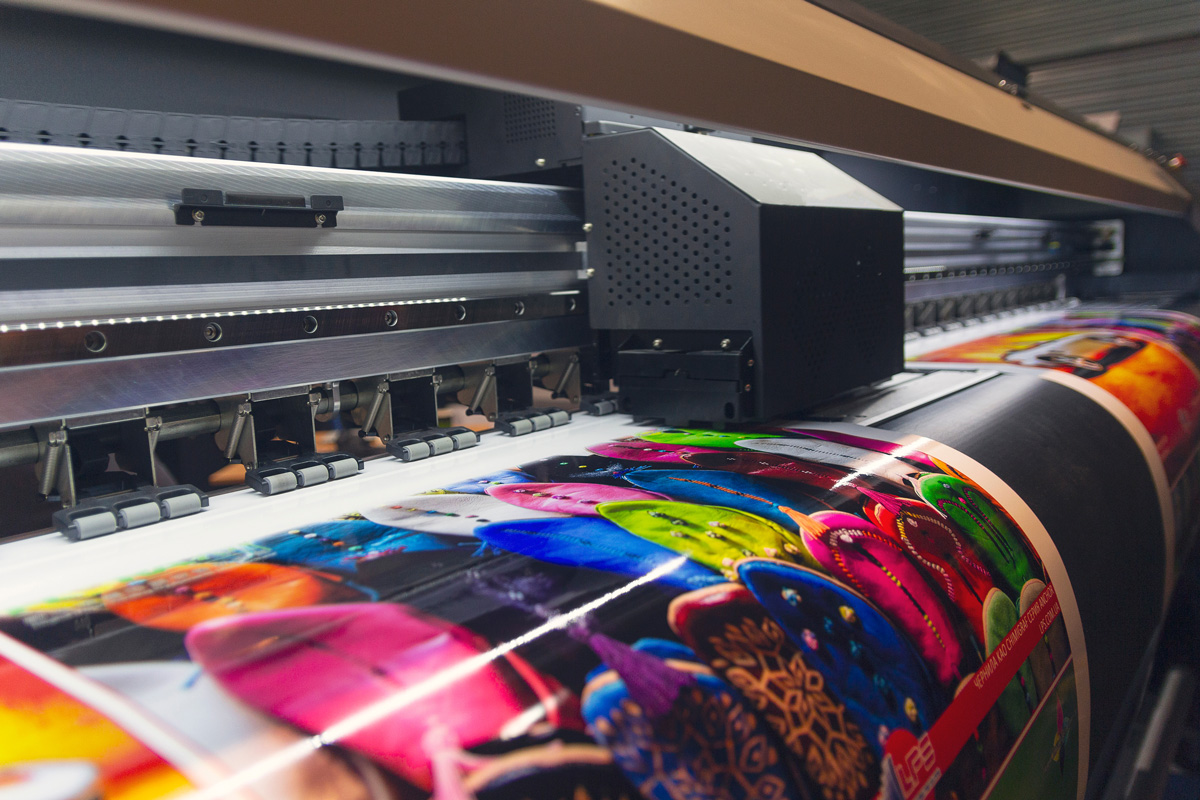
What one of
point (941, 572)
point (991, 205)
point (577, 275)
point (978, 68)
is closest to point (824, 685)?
point (941, 572)

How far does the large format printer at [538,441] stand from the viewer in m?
0.47

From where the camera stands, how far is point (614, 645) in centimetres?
53

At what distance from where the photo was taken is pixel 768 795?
50 cm

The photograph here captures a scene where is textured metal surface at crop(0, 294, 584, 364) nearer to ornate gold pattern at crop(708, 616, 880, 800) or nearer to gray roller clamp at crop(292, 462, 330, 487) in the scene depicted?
gray roller clamp at crop(292, 462, 330, 487)

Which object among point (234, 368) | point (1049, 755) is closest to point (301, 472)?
point (234, 368)

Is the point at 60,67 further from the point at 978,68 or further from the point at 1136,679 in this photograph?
the point at 1136,679

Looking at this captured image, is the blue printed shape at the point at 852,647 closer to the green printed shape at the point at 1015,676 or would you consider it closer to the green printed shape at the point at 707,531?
the green printed shape at the point at 707,531

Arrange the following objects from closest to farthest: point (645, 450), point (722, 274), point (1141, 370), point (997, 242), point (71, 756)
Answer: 1. point (71, 756)
2. point (645, 450)
3. point (722, 274)
4. point (1141, 370)
5. point (997, 242)

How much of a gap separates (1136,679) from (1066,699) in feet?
1.94

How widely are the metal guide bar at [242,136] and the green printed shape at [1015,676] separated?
42.2 inches

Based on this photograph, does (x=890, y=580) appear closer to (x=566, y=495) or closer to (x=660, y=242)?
(x=566, y=495)

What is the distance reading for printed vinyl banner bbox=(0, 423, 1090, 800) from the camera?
1.43 ft

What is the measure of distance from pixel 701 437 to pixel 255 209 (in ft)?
1.99

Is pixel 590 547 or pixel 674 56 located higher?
pixel 674 56
